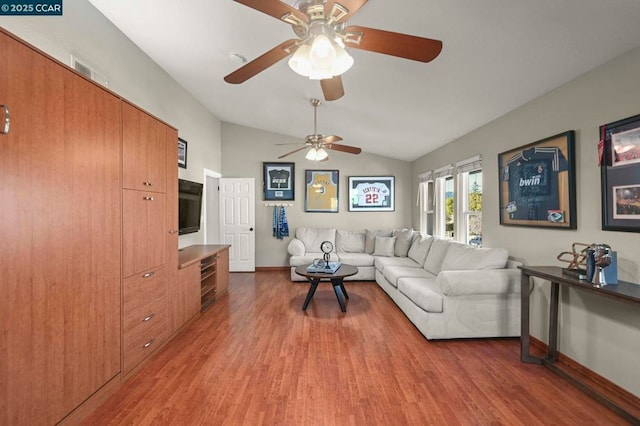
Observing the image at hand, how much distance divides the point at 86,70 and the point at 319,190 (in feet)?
14.5

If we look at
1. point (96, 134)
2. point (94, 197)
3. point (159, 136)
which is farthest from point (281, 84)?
point (94, 197)

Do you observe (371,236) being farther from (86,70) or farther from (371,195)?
(86,70)

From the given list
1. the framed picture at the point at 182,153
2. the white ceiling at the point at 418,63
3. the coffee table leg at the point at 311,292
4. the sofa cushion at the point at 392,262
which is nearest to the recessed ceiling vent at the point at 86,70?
the white ceiling at the point at 418,63

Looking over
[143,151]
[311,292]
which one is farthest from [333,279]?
[143,151]

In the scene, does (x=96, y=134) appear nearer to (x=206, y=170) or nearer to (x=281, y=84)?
(x=281, y=84)

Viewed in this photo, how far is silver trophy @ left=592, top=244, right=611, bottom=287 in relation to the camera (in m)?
1.95

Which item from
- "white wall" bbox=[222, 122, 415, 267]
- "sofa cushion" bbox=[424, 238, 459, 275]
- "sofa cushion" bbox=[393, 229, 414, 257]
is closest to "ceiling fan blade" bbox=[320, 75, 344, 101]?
"sofa cushion" bbox=[424, 238, 459, 275]

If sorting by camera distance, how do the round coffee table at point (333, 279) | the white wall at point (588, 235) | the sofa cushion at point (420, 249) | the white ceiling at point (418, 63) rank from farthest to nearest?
1. the sofa cushion at point (420, 249)
2. the round coffee table at point (333, 279)
3. the white wall at point (588, 235)
4. the white ceiling at point (418, 63)

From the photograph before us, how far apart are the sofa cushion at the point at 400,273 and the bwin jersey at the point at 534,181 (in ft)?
4.39

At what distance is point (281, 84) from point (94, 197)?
8.30ft

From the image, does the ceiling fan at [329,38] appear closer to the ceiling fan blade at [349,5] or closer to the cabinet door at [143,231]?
the ceiling fan blade at [349,5]

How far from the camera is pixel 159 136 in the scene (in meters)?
2.75

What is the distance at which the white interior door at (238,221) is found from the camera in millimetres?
6176

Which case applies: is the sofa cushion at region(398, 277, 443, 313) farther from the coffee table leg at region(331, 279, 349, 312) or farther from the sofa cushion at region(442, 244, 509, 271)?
the coffee table leg at region(331, 279, 349, 312)
